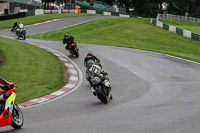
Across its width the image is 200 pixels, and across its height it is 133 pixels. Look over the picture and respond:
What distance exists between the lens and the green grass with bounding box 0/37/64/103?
13.5 m

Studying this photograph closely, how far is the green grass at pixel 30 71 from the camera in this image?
44.1ft

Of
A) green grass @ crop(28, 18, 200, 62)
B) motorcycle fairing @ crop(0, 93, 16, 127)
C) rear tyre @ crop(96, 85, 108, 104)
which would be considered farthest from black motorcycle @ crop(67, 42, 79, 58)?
motorcycle fairing @ crop(0, 93, 16, 127)

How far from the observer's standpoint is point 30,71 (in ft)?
54.2

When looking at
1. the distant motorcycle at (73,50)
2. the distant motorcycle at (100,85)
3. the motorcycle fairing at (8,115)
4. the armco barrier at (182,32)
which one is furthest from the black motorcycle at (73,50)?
the armco barrier at (182,32)

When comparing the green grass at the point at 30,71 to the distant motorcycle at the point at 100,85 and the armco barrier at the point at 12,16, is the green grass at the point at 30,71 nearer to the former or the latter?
the distant motorcycle at the point at 100,85

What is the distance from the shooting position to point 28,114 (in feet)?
32.8

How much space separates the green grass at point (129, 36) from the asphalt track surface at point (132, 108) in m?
13.3

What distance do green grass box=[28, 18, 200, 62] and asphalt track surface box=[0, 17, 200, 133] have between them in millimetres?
13259

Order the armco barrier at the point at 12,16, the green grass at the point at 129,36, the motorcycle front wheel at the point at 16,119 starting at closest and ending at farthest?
1. the motorcycle front wheel at the point at 16,119
2. the green grass at the point at 129,36
3. the armco barrier at the point at 12,16

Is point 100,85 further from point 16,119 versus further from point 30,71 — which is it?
point 30,71

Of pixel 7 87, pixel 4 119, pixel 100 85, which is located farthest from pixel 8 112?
pixel 100 85

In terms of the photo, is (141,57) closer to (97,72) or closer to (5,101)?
(97,72)

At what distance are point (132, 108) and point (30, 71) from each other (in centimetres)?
715

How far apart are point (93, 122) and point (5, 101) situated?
224 centimetres
